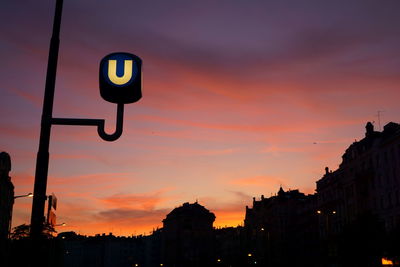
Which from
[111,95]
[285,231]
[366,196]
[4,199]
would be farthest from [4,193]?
[111,95]

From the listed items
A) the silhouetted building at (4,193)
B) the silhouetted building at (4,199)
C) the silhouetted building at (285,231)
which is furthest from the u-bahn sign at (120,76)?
the silhouetted building at (285,231)

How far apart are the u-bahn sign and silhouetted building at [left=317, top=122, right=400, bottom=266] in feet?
165

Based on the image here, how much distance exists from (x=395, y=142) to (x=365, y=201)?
13.2 meters

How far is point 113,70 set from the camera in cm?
468

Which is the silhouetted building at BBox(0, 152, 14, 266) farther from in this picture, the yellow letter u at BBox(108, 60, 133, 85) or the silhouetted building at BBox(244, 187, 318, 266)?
the yellow letter u at BBox(108, 60, 133, 85)

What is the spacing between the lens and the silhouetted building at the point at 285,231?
10269 cm

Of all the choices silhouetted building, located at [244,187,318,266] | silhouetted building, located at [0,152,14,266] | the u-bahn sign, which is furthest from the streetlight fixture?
silhouetted building, located at [244,187,318,266]

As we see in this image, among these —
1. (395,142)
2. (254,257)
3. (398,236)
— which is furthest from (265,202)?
(398,236)

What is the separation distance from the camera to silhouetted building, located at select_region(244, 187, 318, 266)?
102688 millimetres

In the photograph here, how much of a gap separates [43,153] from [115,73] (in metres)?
1.11

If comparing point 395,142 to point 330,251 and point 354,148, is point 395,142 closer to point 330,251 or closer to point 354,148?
point 354,148

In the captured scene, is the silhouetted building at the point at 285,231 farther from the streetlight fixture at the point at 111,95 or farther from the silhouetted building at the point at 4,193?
the streetlight fixture at the point at 111,95

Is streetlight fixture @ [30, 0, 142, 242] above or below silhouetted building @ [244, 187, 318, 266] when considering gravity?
below

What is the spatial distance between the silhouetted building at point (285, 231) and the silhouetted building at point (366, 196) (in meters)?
11.5
